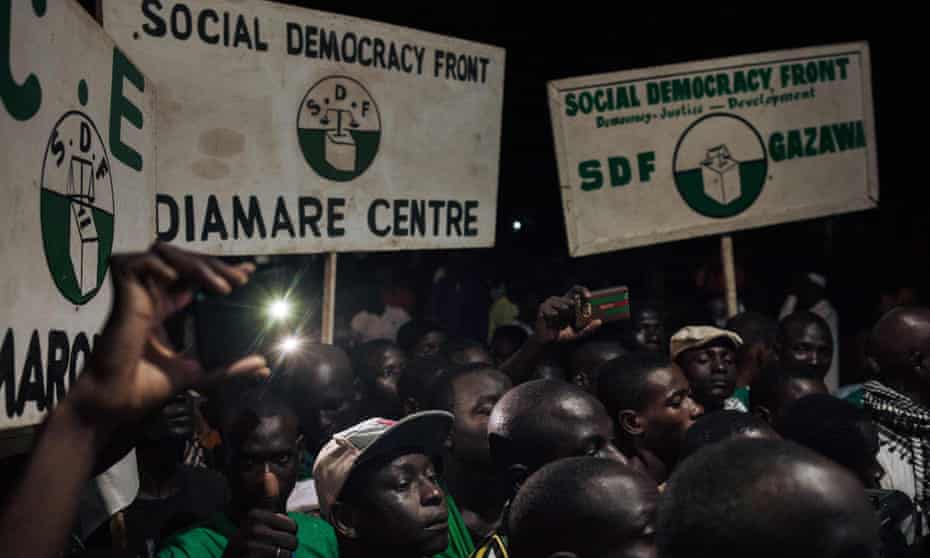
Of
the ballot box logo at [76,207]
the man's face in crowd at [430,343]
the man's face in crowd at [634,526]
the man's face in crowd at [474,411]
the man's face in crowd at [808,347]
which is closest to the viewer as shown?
the man's face in crowd at [634,526]

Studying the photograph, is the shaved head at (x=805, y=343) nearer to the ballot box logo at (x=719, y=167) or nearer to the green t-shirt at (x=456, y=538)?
the ballot box logo at (x=719, y=167)

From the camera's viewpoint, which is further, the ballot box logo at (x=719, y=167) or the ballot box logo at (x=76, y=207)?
the ballot box logo at (x=719, y=167)

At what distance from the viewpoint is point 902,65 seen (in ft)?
33.4

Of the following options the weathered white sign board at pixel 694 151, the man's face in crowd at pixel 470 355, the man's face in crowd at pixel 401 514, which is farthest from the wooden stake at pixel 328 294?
the man's face in crowd at pixel 401 514

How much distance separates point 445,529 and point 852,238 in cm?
894

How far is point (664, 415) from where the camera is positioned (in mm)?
3848

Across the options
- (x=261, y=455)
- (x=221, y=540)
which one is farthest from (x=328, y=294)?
(x=221, y=540)

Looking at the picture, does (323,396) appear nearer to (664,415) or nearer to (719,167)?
(664,415)

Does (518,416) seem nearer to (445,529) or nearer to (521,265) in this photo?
(445,529)

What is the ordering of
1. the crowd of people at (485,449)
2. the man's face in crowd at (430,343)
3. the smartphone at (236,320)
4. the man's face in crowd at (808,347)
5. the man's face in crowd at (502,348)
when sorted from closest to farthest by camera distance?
the crowd of people at (485,449), the man's face in crowd at (808,347), the man's face in crowd at (430,343), the man's face in crowd at (502,348), the smartphone at (236,320)

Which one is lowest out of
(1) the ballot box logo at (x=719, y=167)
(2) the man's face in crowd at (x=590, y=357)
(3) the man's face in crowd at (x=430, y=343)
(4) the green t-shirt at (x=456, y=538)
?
(4) the green t-shirt at (x=456, y=538)

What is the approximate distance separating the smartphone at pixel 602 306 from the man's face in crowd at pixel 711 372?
591mm

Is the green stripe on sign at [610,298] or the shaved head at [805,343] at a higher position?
the green stripe on sign at [610,298]

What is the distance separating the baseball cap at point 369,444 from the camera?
9.80ft
